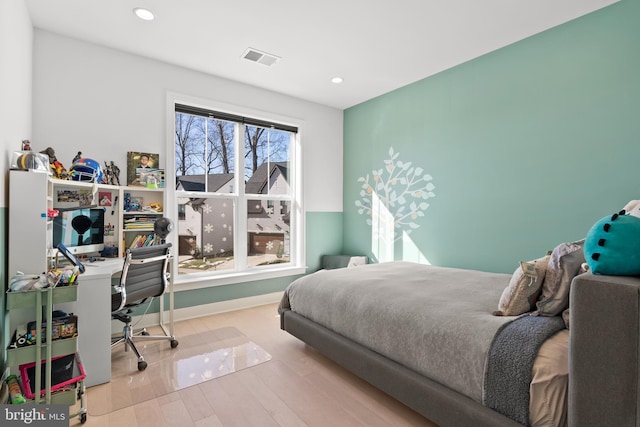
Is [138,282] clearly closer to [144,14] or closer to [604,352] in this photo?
[144,14]

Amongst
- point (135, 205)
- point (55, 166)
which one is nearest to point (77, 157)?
point (55, 166)

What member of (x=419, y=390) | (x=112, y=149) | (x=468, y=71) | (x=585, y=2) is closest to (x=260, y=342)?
(x=419, y=390)

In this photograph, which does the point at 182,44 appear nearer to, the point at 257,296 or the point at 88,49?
the point at 88,49

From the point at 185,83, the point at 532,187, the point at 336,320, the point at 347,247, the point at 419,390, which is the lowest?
the point at 419,390

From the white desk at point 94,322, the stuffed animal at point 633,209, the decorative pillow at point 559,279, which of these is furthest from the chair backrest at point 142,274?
the stuffed animal at point 633,209

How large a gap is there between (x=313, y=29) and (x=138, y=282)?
2.58 metres

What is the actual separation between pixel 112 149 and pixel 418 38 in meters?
3.09

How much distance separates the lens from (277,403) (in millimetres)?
1959

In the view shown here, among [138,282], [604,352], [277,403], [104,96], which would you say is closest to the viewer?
[604,352]

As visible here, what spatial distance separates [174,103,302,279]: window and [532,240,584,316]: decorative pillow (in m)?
3.16

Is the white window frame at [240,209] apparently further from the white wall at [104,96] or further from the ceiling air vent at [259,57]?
the ceiling air vent at [259,57]

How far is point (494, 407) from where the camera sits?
54.4 inches

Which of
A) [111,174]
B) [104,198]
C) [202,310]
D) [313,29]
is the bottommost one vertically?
[202,310]

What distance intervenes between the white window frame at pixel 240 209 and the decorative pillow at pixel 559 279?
2855mm
